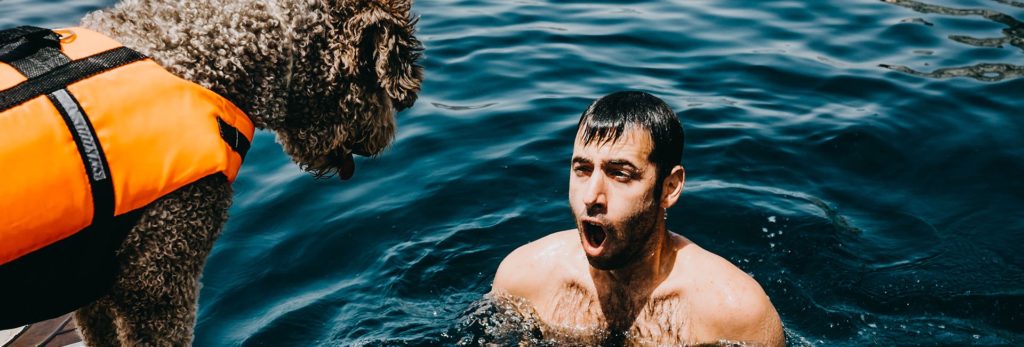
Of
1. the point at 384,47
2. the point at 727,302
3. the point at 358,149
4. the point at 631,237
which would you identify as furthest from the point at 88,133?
the point at 727,302

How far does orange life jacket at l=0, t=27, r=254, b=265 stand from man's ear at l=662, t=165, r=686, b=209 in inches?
70.2

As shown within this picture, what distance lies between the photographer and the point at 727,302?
3.52m

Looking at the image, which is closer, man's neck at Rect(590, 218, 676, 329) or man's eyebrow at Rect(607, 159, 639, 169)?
man's eyebrow at Rect(607, 159, 639, 169)

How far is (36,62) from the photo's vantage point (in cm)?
250

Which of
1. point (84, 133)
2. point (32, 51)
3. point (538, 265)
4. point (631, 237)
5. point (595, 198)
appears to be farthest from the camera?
point (538, 265)

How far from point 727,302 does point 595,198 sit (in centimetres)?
76

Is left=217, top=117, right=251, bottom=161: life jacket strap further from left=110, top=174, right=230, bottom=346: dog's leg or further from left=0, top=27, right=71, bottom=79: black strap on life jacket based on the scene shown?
left=0, top=27, right=71, bottom=79: black strap on life jacket

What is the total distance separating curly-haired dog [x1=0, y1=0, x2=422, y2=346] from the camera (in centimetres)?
261

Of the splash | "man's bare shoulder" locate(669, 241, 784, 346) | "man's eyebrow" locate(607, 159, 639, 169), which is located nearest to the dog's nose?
"man's eyebrow" locate(607, 159, 639, 169)

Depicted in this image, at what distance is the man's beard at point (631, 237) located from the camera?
340cm

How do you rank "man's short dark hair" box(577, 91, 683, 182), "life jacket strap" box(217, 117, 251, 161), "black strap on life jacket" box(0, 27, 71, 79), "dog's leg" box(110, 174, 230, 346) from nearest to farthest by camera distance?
"black strap on life jacket" box(0, 27, 71, 79)
"dog's leg" box(110, 174, 230, 346)
"life jacket strap" box(217, 117, 251, 161)
"man's short dark hair" box(577, 91, 683, 182)

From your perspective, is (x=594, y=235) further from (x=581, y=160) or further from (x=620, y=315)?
(x=620, y=315)

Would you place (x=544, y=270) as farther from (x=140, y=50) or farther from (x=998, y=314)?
(x=998, y=314)

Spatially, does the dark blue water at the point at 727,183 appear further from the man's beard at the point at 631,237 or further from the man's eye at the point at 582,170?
the man's eye at the point at 582,170
